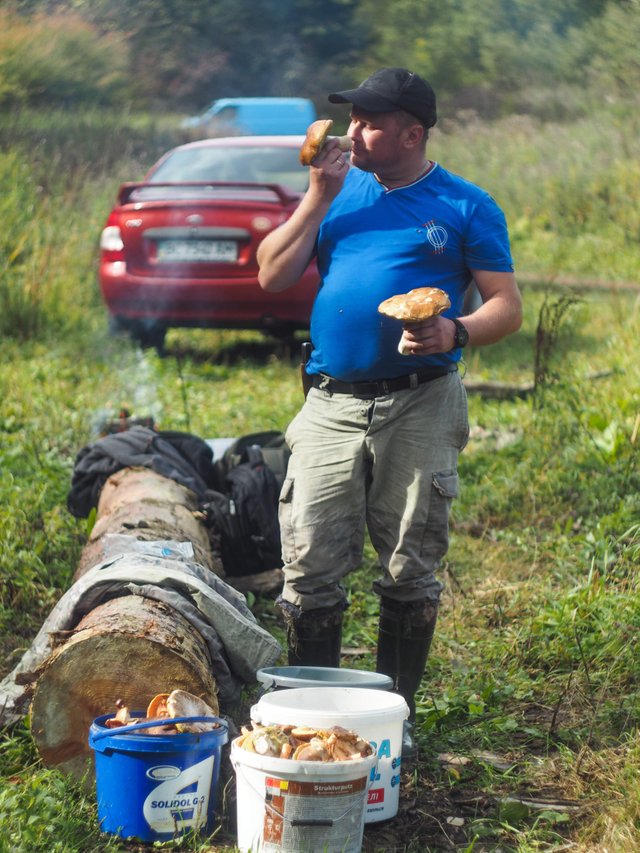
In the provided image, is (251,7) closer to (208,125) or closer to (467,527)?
(208,125)

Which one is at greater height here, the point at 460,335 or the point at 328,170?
the point at 328,170

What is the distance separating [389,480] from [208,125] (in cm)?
1570

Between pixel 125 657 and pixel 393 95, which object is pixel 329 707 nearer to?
pixel 125 657

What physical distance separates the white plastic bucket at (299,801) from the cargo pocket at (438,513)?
871mm

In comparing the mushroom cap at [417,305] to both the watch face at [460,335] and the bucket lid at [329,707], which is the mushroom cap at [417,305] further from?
the bucket lid at [329,707]

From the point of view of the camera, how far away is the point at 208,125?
59.8ft

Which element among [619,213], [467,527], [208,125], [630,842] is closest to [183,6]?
[208,125]

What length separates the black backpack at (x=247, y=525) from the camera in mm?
4938

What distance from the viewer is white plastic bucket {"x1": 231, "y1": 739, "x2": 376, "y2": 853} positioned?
2.66 metres

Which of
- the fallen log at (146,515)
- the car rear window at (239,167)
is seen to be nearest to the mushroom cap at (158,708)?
the fallen log at (146,515)

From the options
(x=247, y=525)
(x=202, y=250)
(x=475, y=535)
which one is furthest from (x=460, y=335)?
(x=202, y=250)

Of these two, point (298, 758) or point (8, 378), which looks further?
point (8, 378)

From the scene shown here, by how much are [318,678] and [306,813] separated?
2.26 feet

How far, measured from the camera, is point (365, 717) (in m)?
2.92
